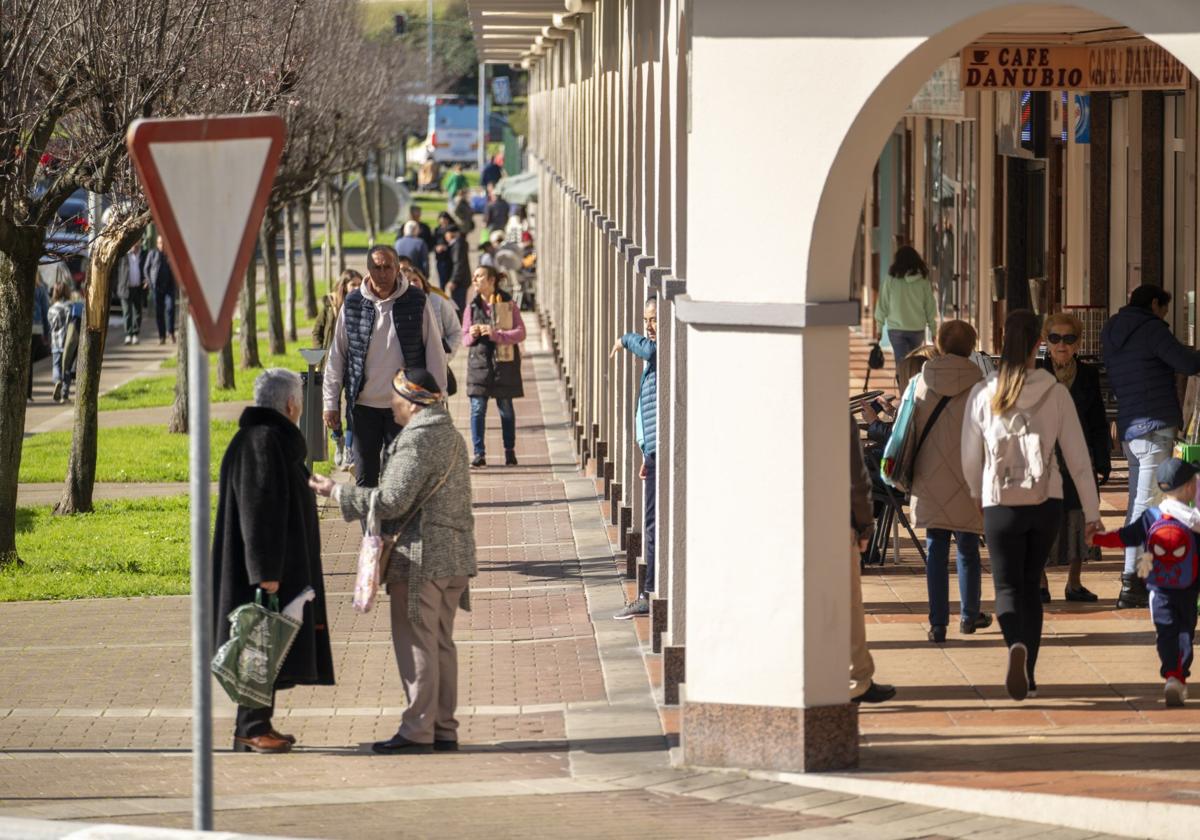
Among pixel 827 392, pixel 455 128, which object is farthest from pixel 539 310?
pixel 455 128

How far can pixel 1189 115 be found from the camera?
1669 cm

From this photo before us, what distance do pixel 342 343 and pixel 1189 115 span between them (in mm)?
7350

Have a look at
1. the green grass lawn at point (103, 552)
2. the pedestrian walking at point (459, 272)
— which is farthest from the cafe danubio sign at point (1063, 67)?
the pedestrian walking at point (459, 272)

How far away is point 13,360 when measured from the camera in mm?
13992

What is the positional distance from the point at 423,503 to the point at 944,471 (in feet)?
10.1

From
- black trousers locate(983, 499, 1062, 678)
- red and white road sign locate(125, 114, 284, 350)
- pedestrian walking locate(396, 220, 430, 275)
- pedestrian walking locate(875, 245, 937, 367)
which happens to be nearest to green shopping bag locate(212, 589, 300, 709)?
red and white road sign locate(125, 114, 284, 350)

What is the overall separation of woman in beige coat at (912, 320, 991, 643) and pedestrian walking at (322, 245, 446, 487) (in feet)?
11.2

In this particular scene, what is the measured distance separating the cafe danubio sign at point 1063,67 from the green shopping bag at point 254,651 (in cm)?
899

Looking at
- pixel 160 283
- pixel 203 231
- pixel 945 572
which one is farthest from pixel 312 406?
pixel 160 283

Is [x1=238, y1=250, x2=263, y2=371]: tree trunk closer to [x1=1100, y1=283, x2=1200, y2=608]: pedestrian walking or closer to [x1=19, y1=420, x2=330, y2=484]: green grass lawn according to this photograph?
[x1=19, y1=420, x2=330, y2=484]: green grass lawn

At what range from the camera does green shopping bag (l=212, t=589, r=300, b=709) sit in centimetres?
847

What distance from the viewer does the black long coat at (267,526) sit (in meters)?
8.59

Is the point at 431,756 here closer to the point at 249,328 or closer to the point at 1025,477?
the point at 1025,477

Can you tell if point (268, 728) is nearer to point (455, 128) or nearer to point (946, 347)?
point (946, 347)
